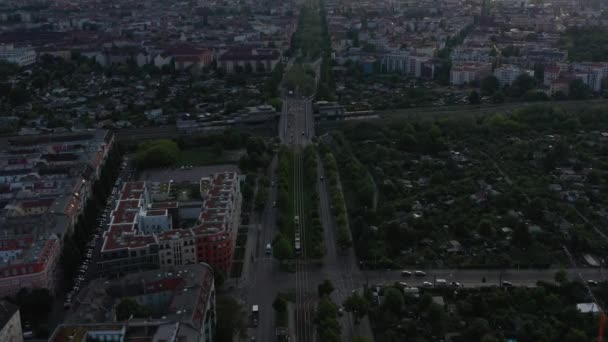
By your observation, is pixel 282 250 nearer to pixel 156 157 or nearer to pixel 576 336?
pixel 576 336

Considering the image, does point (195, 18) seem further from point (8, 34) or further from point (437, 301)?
point (437, 301)

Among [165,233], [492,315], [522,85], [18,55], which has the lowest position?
[492,315]

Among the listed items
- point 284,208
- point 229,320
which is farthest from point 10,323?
point 284,208

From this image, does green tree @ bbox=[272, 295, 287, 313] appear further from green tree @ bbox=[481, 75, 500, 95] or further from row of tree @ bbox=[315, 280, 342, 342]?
green tree @ bbox=[481, 75, 500, 95]

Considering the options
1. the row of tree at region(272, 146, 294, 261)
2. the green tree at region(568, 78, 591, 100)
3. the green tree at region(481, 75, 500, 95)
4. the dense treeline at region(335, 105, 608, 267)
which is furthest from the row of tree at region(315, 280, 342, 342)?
the green tree at region(481, 75, 500, 95)

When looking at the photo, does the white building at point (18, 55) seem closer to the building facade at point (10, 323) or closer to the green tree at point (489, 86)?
the green tree at point (489, 86)

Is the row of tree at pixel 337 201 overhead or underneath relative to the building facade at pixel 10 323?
underneath

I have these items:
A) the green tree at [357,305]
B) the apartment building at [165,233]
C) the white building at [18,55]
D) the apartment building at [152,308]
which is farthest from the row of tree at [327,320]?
the white building at [18,55]
